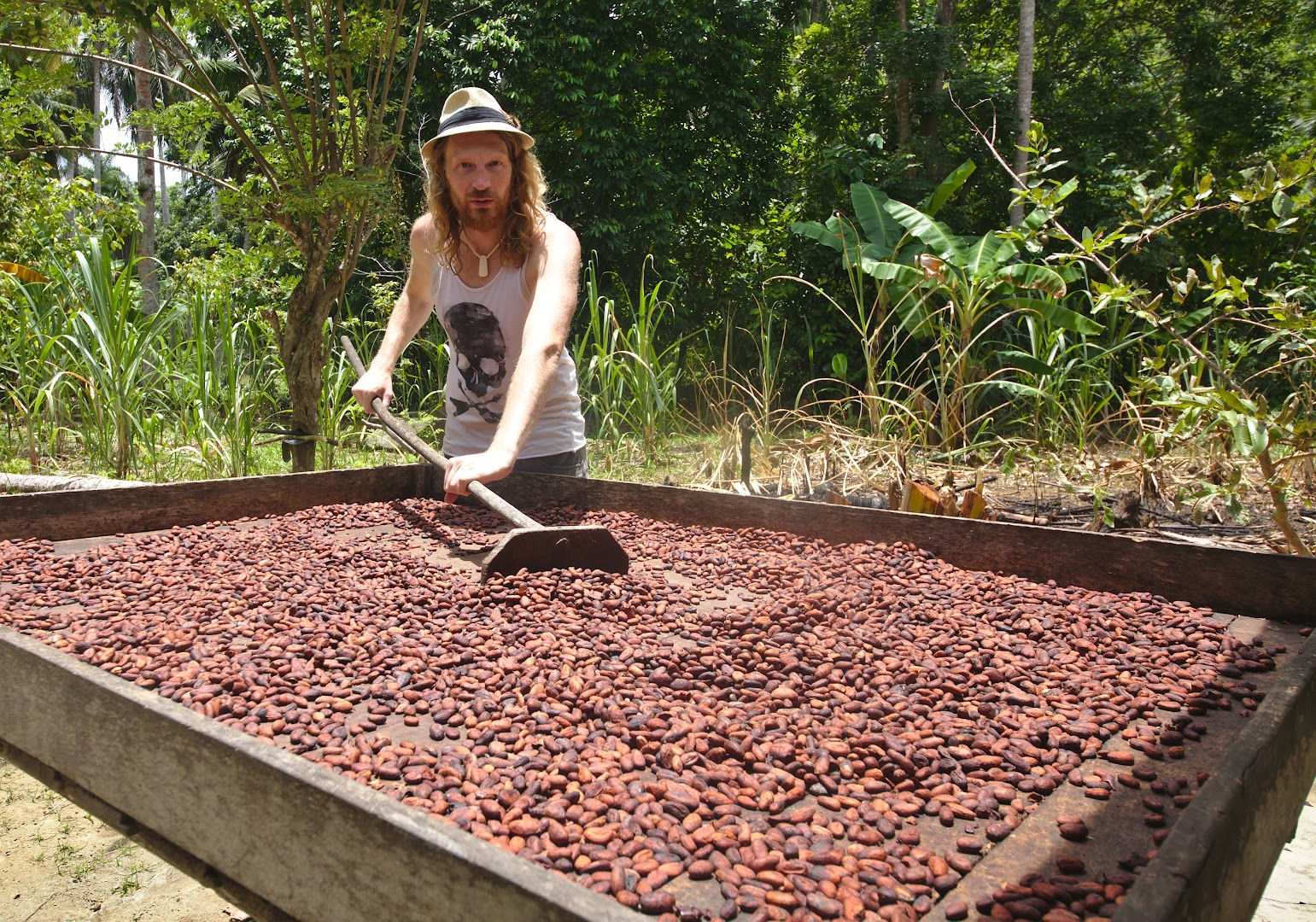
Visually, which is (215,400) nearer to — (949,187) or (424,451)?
(424,451)

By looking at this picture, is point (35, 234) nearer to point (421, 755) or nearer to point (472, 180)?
point (472, 180)

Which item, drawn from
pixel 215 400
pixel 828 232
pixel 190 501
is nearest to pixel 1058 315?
pixel 828 232

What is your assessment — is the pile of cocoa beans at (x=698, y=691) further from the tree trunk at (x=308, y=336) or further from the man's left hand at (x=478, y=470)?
the tree trunk at (x=308, y=336)

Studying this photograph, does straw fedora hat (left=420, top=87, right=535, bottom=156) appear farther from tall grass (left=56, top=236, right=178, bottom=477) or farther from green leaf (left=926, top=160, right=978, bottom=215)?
green leaf (left=926, top=160, right=978, bottom=215)

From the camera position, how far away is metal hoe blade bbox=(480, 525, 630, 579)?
1.84 meters

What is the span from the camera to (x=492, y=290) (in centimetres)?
252

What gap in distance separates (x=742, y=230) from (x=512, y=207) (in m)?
8.27

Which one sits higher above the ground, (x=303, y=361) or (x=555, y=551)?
(x=303, y=361)

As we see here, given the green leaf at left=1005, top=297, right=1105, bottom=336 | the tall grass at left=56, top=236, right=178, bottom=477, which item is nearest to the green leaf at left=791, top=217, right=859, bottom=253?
the green leaf at left=1005, top=297, right=1105, bottom=336

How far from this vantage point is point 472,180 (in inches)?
93.2

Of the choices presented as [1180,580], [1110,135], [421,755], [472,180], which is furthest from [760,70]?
[421,755]

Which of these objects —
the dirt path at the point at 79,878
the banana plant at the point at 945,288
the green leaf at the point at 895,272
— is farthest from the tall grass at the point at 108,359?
the green leaf at the point at 895,272

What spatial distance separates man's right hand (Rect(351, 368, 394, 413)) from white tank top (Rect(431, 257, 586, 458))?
191 mm

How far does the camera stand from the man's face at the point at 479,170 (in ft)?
7.74
